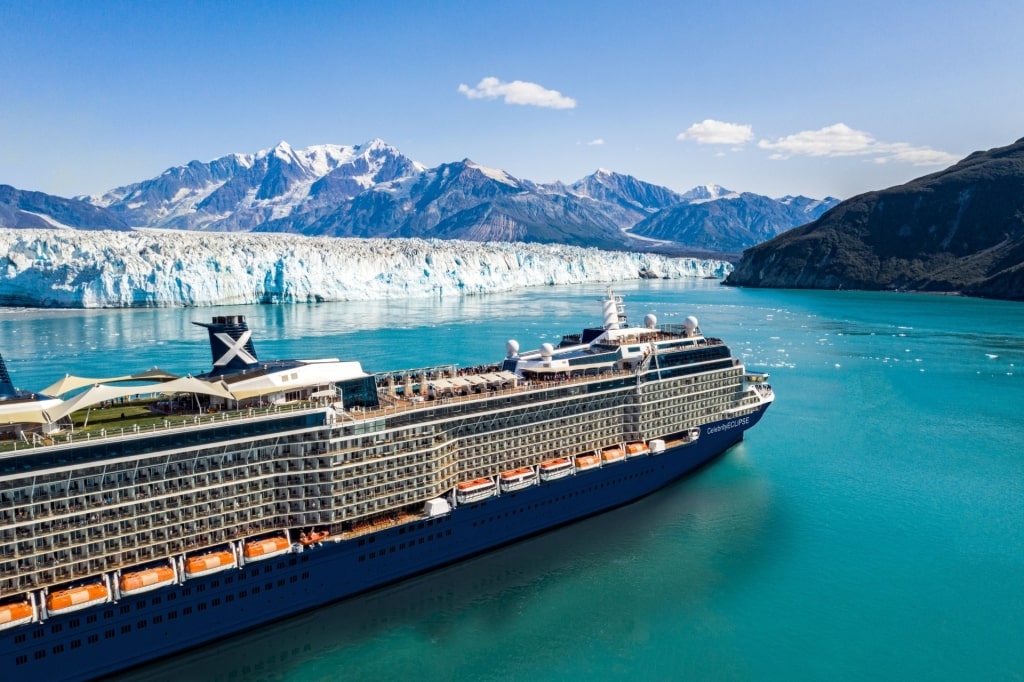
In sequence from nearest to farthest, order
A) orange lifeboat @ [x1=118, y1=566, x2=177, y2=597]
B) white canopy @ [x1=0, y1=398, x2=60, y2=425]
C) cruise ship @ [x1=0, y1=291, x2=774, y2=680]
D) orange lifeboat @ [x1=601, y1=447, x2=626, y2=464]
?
cruise ship @ [x1=0, y1=291, x2=774, y2=680], orange lifeboat @ [x1=118, y1=566, x2=177, y2=597], white canopy @ [x1=0, y1=398, x2=60, y2=425], orange lifeboat @ [x1=601, y1=447, x2=626, y2=464]

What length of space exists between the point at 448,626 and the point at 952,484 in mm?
21775

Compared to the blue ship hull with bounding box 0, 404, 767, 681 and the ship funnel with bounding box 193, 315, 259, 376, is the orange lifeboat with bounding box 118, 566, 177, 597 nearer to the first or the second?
the blue ship hull with bounding box 0, 404, 767, 681

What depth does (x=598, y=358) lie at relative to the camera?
25.6 meters

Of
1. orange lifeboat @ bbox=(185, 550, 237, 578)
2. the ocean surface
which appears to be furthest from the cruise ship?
the ocean surface

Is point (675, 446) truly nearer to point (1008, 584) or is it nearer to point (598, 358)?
point (598, 358)

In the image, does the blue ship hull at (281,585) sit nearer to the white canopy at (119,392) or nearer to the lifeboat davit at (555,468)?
the lifeboat davit at (555,468)

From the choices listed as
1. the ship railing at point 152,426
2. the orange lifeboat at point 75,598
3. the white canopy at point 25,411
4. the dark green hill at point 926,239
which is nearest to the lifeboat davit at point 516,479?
the ship railing at point 152,426

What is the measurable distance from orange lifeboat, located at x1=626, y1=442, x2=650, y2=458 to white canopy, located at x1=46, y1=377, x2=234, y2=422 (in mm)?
13596

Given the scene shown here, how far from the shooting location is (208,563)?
15.3 m

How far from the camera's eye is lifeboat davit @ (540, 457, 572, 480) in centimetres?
2170

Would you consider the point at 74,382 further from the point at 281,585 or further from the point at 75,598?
the point at 281,585

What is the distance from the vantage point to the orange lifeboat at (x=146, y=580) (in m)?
14.4

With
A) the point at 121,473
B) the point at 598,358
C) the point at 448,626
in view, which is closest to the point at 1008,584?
the point at 598,358

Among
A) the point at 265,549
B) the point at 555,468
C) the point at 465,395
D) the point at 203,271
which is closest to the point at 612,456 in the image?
the point at 555,468
